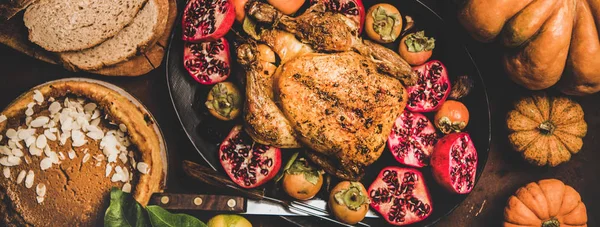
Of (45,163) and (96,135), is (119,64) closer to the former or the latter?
(96,135)

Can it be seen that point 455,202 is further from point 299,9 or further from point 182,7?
point 182,7

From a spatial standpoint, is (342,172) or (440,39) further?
(440,39)

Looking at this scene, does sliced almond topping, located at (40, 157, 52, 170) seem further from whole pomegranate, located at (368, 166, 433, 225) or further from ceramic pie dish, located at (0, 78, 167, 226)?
whole pomegranate, located at (368, 166, 433, 225)

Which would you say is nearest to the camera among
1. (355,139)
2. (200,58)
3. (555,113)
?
(355,139)

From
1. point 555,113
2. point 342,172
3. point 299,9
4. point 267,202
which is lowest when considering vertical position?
point 267,202

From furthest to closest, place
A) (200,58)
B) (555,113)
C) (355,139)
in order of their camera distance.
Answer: (555,113) < (200,58) < (355,139)

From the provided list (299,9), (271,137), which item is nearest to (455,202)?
(271,137)

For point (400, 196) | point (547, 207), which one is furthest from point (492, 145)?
point (400, 196)
